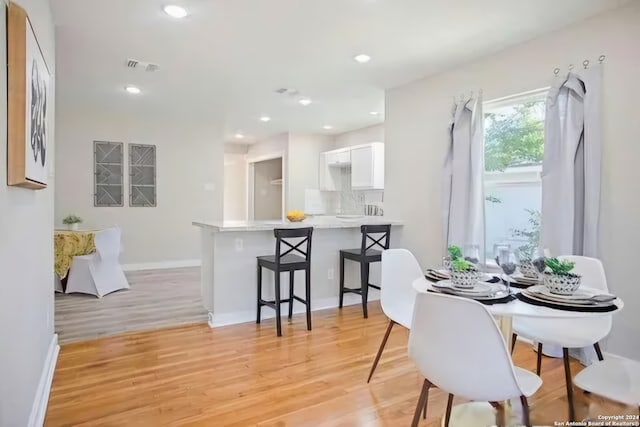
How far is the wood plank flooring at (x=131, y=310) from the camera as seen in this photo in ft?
12.0

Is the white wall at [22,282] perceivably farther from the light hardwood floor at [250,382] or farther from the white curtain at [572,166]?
the white curtain at [572,166]

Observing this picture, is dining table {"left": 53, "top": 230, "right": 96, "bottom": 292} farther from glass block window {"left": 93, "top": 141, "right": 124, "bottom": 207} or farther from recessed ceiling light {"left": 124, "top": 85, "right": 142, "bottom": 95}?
recessed ceiling light {"left": 124, "top": 85, "right": 142, "bottom": 95}

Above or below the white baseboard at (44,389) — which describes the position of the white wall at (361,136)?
above

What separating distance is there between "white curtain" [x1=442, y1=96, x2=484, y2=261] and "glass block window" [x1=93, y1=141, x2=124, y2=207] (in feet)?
17.2

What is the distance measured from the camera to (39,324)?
2295 mm

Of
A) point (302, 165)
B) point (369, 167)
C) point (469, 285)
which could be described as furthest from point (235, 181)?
point (469, 285)

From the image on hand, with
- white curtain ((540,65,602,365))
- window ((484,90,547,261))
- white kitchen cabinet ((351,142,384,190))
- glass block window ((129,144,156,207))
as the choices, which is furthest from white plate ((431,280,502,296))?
glass block window ((129,144,156,207))

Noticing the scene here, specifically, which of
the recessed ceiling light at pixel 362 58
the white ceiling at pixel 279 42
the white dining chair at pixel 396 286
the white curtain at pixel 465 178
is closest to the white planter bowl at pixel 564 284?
the white dining chair at pixel 396 286

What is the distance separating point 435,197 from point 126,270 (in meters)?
5.07

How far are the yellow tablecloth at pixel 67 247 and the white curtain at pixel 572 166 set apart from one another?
16.6 feet

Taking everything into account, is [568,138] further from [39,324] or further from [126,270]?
[126,270]

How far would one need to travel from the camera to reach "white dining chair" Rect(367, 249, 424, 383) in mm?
2607

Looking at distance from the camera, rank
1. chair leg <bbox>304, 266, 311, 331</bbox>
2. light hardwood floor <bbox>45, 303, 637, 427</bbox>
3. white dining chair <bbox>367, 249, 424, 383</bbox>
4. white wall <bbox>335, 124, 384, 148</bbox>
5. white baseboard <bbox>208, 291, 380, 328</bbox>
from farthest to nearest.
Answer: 1. white wall <bbox>335, 124, 384, 148</bbox>
2. white baseboard <bbox>208, 291, 380, 328</bbox>
3. chair leg <bbox>304, 266, 311, 331</bbox>
4. white dining chair <bbox>367, 249, 424, 383</bbox>
5. light hardwood floor <bbox>45, 303, 637, 427</bbox>

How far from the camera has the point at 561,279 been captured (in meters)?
1.78
